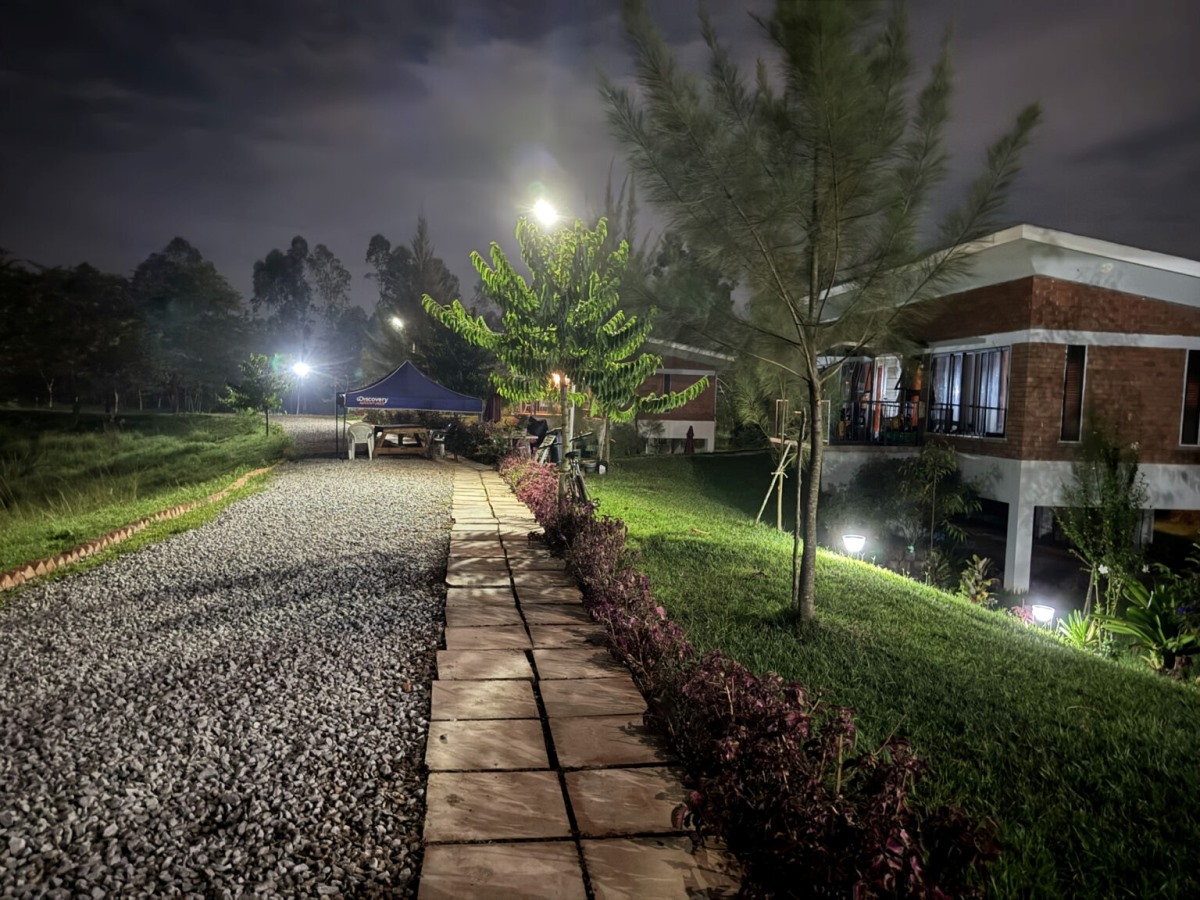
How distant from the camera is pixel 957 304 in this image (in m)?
13.2

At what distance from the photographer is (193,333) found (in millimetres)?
43156

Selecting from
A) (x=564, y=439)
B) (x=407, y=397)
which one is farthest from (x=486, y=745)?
(x=407, y=397)

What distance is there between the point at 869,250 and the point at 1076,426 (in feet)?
29.2

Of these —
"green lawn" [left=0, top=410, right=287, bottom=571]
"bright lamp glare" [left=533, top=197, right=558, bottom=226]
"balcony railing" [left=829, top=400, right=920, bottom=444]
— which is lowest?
"green lawn" [left=0, top=410, right=287, bottom=571]

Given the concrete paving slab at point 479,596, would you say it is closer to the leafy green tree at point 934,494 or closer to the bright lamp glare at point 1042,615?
the bright lamp glare at point 1042,615

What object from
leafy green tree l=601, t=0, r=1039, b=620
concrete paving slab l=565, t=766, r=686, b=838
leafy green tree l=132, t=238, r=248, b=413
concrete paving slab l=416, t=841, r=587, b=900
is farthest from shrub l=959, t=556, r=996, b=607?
leafy green tree l=132, t=238, r=248, b=413

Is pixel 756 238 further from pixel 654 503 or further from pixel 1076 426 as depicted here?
pixel 1076 426

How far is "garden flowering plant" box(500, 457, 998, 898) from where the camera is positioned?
210 centimetres

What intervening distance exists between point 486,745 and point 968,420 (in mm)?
13531

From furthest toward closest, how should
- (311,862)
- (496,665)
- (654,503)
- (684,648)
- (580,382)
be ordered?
1. (654,503)
2. (580,382)
3. (496,665)
4. (684,648)
5. (311,862)

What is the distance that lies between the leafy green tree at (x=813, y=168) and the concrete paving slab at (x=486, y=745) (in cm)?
269

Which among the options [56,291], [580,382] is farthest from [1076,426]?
[56,291]

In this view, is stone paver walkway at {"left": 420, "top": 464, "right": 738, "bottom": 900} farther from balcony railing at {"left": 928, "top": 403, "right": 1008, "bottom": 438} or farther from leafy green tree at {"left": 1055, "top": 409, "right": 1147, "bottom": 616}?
balcony railing at {"left": 928, "top": 403, "right": 1008, "bottom": 438}

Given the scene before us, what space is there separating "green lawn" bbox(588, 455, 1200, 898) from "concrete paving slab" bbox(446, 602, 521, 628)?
1236 mm
